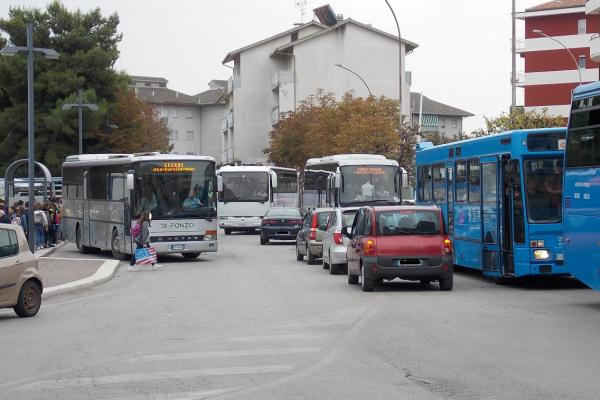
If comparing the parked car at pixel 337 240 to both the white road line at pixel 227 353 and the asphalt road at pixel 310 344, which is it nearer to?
the asphalt road at pixel 310 344

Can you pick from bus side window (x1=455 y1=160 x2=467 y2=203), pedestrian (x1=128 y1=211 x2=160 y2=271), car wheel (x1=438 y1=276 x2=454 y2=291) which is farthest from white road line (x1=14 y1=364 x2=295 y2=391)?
pedestrian (x1=128 y1=211 x2=160 y2=271)

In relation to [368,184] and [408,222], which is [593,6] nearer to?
[368,184]

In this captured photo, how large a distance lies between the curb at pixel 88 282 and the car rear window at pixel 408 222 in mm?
6873

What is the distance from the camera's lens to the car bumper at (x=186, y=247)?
103 feet

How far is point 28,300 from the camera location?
1652 cm

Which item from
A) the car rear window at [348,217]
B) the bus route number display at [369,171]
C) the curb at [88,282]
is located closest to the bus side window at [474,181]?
the car rear window at [348,217]

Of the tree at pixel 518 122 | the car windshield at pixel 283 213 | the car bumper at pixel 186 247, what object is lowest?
the car bumper at pixel 186 247

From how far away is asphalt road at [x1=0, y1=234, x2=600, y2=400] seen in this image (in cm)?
942

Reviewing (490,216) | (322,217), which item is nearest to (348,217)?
(322,217)

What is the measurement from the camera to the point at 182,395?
9.04 metres

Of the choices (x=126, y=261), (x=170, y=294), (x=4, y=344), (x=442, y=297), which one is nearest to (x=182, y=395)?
(x=4, y=344)

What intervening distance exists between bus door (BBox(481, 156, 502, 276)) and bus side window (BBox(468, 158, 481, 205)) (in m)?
0.29

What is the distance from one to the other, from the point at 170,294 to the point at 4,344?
796cm

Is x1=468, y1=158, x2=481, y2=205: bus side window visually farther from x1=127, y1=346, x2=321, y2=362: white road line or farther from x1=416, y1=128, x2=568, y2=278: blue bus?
x1=127, y1=346, x2=321, y2=362: white road line
